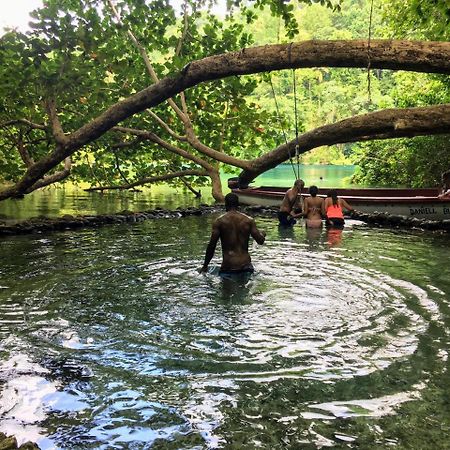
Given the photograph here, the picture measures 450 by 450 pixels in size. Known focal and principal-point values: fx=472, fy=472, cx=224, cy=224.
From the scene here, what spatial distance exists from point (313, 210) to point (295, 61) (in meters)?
7.80

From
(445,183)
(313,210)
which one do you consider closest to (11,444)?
(313,210)

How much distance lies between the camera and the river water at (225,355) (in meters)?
3.21

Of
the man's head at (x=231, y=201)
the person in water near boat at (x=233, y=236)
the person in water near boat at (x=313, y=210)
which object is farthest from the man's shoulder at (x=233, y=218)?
the person in water near boat at (x=313, y=210)

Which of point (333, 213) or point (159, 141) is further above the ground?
point (159, 141)

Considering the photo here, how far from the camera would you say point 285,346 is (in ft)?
15.4

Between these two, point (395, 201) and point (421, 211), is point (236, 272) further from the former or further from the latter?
point (395, 201)

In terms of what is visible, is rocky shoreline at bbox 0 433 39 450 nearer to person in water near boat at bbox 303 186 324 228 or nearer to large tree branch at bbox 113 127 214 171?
person in water near boat at bbox 303 186 324 228

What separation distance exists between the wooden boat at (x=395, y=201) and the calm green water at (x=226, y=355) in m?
5.88

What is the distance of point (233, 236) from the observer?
24.5 feet

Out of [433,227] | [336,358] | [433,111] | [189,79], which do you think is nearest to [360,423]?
[336,358]

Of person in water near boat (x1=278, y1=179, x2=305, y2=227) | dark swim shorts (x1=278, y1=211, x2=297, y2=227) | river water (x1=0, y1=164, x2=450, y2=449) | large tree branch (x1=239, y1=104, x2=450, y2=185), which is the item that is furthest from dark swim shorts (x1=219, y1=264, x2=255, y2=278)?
dark swim shorts (x1=278, y1=211, x2=297, y2=227)

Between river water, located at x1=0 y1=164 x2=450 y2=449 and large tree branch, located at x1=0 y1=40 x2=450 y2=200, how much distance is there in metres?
2.78

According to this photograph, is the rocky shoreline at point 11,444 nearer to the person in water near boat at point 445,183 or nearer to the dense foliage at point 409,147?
the person in water near boat at point 445,183

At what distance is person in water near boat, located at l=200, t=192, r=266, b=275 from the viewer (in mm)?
7426
